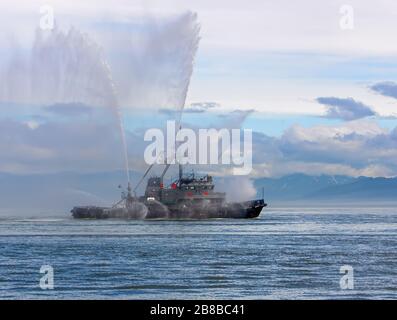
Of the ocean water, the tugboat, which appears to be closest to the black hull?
the tugboat

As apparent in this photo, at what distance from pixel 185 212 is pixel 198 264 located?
6768 centimetres

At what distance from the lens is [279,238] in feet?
291

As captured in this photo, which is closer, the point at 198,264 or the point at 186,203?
the point at 198,264

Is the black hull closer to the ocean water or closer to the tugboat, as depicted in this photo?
the tugboat

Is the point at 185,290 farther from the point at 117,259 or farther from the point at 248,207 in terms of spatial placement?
the point at 248,207

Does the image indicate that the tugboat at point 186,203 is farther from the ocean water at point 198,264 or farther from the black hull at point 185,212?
the ocean water at point 198,264

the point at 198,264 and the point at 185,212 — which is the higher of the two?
the point at 185,212

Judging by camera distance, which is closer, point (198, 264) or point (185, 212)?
point (198, 264)

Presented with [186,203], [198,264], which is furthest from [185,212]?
[198,264]

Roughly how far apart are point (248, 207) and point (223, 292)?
3414 inches

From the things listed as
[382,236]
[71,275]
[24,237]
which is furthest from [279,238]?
[71,275]

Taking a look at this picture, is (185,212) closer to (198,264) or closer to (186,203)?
(186,203)

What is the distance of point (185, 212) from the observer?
129 metres

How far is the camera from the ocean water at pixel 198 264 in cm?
4738
